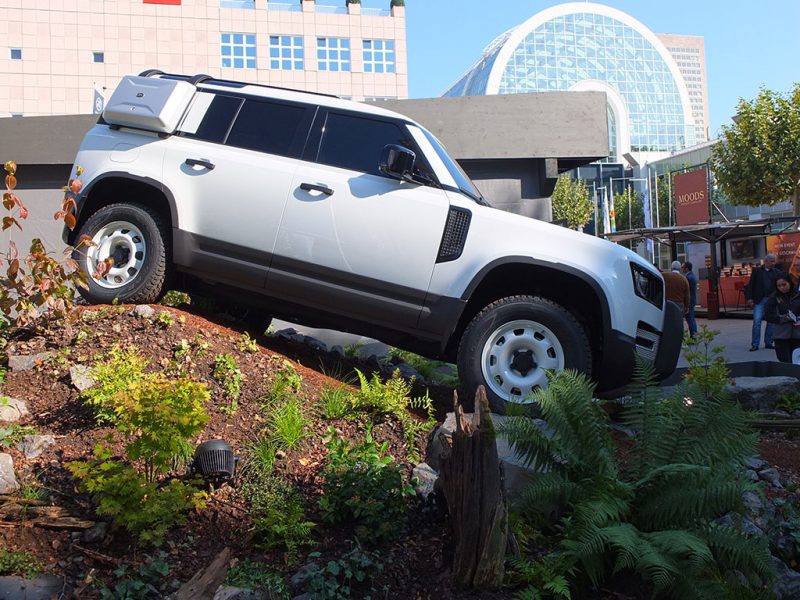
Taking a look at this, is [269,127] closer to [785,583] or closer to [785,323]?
[785,583]

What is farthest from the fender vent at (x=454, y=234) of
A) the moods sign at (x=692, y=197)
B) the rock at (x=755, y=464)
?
the moods sign at (x=692, y=197)

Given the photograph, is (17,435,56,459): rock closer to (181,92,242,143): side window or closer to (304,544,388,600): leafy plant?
(304,544,388,600): leafy plant

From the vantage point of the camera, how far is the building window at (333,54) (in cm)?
6147

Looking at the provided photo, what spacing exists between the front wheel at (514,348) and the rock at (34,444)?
267 cm

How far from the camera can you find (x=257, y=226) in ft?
18.9

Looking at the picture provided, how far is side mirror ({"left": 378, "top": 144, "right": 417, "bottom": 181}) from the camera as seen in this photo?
17.7 ft

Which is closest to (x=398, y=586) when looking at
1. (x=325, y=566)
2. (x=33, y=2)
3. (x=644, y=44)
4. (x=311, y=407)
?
(x=325, y=566)

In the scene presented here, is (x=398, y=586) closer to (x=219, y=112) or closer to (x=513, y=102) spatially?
(x=219, y=112)

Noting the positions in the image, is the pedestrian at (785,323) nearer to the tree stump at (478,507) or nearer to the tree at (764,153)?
the tree stump at (478,507)

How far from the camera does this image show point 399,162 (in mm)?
5414

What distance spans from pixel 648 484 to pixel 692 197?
3519cm

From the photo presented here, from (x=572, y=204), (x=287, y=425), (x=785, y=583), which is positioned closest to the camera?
(x=785, y=583)

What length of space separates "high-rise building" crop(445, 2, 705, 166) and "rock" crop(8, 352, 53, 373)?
10502cm

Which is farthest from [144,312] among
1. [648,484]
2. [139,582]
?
[648,484]
